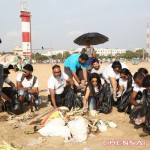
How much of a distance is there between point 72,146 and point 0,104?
A: 2.71 m

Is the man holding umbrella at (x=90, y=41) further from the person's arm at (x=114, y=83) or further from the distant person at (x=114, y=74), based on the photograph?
the person's arm at (x=114, y=83)

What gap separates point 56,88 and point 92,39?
2.28 m

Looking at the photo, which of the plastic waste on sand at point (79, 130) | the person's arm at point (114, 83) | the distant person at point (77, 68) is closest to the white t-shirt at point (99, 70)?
the distant person at point (77, 68)

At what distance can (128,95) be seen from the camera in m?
5.91

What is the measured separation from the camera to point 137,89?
531cm

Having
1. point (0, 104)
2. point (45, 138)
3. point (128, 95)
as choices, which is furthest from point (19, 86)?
point (128, 95)

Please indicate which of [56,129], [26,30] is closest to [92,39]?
[56,129]

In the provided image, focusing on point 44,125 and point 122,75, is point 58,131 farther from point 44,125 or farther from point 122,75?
point 122,75

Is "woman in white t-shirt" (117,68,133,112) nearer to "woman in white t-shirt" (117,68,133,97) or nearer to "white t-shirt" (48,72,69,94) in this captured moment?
"woman in white t-shirt" (117,68,133,97)

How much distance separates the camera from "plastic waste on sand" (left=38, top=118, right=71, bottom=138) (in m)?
4.62

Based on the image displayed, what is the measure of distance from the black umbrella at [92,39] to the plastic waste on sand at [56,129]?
3396mm

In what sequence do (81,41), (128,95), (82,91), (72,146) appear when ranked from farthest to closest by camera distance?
(81,41) → (82,91) → (128,95) → (72,146)

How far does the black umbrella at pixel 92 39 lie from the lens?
24.9 feet

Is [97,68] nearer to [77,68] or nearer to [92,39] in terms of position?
[77,68]
